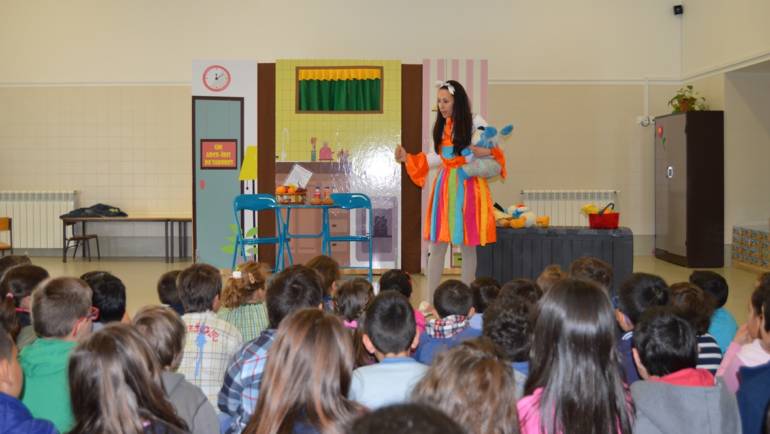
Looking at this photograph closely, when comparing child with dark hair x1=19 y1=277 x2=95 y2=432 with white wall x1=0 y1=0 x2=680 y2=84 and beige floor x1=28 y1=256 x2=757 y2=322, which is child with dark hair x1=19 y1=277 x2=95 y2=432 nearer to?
beige floor x1=28 y1=256 x2=757 y2=322

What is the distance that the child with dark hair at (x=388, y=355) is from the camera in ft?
7.13

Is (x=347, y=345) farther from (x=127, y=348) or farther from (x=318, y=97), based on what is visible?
(x=318, y=97)

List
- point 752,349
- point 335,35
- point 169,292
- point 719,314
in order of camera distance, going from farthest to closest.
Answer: point 335,35
point 169,292
point 719,314
point 752,349

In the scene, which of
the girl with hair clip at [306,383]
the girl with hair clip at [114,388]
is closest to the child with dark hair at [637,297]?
the girl with hair clip at [306,383]

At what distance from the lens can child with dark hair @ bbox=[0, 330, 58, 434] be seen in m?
1.67

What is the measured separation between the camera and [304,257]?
871cm

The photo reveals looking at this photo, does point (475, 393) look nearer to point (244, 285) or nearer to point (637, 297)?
point (637, 297)

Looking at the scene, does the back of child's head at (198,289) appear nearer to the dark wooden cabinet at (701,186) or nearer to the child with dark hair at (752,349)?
the child with dark hair at (752,349)

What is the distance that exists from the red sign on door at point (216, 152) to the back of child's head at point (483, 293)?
5230mm

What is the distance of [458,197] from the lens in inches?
227

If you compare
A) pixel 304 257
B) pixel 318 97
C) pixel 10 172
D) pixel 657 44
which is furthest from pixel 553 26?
pixel 10 172

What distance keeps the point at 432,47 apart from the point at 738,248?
4.60 meters

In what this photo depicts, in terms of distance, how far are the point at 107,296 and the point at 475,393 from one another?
6.52 ft

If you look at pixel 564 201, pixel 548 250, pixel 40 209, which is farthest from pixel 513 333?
pixel 40 209
